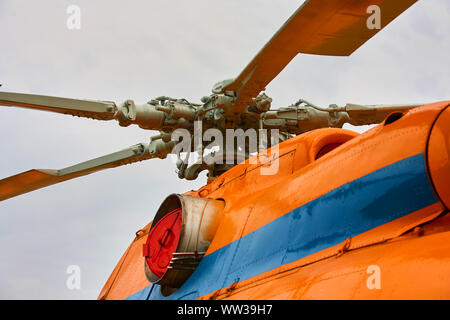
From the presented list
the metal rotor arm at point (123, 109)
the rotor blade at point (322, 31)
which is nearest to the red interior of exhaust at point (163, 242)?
the metal rotor arm at point (123, 109)

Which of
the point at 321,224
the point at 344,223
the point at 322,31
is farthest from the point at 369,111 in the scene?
the point at 344,223

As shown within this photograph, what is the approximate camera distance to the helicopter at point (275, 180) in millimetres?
3070

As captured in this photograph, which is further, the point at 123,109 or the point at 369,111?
the point at 369,111

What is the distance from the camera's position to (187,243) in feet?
15.1

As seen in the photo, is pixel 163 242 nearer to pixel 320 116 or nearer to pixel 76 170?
pixel 76 170

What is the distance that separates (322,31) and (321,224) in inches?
59.2

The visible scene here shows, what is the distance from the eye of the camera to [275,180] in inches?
185

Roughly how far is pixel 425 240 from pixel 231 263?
1838mm

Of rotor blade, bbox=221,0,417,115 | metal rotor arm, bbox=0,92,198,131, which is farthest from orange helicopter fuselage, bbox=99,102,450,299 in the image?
metal rotor arm, bbox=0,92,198,131

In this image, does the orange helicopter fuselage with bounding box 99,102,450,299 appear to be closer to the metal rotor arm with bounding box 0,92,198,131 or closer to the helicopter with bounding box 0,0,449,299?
the helicopter with bounding box 0,0,449,299

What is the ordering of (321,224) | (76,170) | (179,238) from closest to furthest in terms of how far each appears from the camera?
(321,224), (179,238), (76,170)

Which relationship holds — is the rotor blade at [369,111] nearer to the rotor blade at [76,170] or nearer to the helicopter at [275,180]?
the helicopter at [275,180]

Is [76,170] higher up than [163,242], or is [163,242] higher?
[76,170]

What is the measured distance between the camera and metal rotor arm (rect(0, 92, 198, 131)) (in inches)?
200
